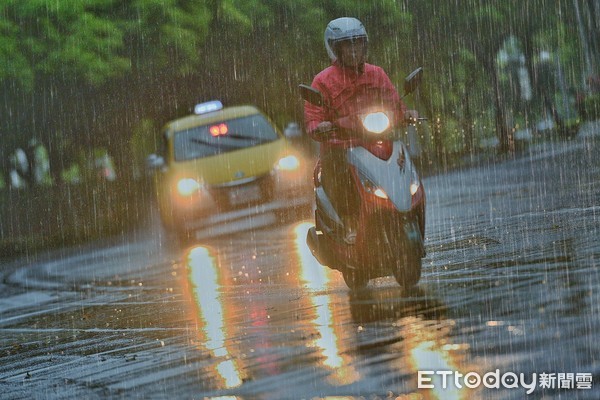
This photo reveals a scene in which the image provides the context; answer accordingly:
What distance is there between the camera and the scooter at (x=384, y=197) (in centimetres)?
875

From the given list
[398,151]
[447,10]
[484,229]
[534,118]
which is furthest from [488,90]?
[398,151]

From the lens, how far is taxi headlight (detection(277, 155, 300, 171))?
61.0 ft

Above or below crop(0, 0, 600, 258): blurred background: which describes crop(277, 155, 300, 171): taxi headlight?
below

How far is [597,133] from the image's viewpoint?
33.6 metres

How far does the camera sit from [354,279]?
9.80m

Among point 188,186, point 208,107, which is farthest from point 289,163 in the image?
point 208,107

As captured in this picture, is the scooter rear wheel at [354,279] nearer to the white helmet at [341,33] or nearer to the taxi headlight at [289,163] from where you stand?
the white helmet at [341,33]

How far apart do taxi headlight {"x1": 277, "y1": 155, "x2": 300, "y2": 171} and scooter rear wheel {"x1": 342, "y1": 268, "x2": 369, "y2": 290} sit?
345 inches

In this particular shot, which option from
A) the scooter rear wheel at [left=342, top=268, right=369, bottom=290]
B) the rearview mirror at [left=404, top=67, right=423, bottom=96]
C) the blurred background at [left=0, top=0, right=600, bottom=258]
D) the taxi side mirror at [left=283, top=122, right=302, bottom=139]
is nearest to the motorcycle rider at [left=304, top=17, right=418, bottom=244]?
the rearview mirror at [left=404, top=67, right=423, bottom=96]

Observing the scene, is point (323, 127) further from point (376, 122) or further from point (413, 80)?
A: point (413, 80)

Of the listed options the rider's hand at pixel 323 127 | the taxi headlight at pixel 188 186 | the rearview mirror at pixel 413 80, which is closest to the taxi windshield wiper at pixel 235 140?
the taxi headlight at pixel 188 186

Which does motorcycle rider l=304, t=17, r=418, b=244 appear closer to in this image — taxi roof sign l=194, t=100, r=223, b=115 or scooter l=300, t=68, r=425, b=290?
scooter l=300, t=68, r=425, b=290

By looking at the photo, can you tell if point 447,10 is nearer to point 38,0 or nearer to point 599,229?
point 38,0

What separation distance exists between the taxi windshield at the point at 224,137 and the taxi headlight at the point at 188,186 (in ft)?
1.46
